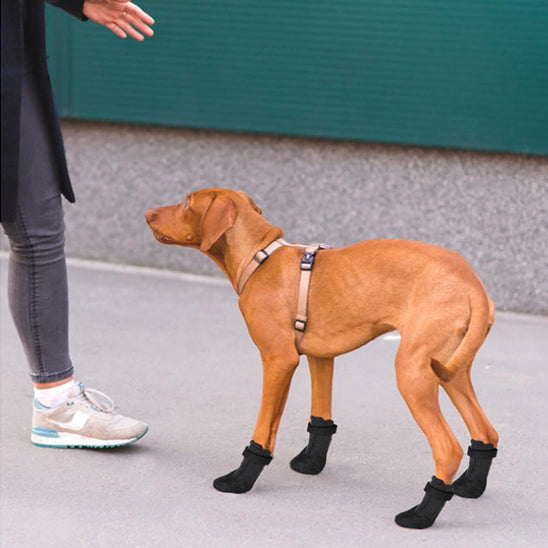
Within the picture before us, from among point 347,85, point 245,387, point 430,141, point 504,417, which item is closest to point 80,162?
point 347,85

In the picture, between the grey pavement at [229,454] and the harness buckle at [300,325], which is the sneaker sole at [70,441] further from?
the harness buckle at [300,325]

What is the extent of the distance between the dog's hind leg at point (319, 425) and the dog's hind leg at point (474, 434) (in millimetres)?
413

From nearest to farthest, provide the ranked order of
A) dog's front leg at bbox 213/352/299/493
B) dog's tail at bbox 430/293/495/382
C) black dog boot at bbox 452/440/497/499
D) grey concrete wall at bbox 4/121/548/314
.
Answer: dog's tail at bbox 430/293/495/382
dog's front leg at bbox 213/352/299/493
black dog boot at bbox 452/440/497/499
grey concrete wall at bbox 4/121/548/314

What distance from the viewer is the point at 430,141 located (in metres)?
5.82

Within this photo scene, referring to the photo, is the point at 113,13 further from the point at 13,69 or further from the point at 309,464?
the point at 309,464

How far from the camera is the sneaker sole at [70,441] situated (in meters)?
3.77

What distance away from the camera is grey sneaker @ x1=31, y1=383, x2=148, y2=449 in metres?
3.77

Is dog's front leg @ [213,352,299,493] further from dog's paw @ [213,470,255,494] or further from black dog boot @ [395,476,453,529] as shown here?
black dog boot @ [395,476,453,529]

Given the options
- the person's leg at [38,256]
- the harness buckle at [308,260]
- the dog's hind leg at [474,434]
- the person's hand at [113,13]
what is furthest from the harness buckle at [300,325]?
the person's hand at [113,13]

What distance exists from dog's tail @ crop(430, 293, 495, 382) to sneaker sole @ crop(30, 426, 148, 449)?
4.00 feet

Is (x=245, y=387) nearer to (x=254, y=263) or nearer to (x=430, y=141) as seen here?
(x=254, y=263)

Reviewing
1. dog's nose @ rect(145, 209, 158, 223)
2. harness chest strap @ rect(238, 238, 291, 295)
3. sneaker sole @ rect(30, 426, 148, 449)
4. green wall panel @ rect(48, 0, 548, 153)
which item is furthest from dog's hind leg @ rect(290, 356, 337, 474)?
green wall panel @ rect(48, 0, 548, 153)

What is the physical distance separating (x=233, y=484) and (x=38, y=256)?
1.02m

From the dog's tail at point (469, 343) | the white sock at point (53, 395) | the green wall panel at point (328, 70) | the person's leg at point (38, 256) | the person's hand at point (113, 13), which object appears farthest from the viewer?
the green wall panel at point (328, 70)
